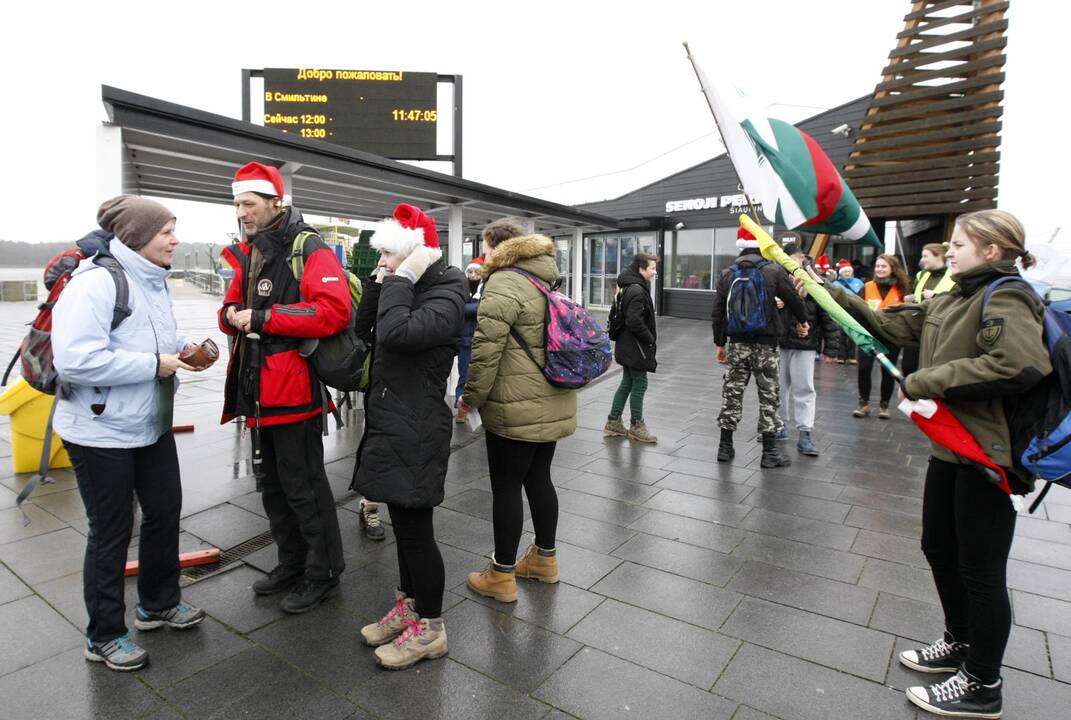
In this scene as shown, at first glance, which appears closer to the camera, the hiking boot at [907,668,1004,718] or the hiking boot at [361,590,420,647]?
the hiking boot at [907,668,1004,718]

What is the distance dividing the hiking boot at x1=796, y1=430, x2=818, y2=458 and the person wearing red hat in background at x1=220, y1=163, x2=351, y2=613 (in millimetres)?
4505

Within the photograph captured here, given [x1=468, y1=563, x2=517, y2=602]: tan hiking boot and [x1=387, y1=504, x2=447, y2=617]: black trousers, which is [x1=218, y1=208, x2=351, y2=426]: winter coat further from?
[x1=468, y1=563, x2=517, y2=602]: tan hiking boot

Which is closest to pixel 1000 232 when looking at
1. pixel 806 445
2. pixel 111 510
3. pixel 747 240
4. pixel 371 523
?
pixel 747 240

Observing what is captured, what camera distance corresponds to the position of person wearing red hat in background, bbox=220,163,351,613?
9.65ft

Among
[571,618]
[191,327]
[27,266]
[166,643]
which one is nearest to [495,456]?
[571,618]

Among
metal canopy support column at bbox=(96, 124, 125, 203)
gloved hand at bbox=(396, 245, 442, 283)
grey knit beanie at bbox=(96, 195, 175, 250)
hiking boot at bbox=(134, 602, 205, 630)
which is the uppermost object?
metal canopy support column at bbox=(96, 124, 125, 203)

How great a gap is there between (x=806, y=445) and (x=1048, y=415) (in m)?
3.98

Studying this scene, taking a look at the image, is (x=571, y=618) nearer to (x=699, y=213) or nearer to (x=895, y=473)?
(x=895, y=473)

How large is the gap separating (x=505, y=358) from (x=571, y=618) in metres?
1.27

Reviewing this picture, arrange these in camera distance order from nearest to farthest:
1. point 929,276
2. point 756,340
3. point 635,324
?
1. point 756,340
2. point 635,324
3. point 929,276

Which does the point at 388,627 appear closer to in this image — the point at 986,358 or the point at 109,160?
the point at 986,358

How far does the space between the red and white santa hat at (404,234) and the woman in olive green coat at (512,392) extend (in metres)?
0.47

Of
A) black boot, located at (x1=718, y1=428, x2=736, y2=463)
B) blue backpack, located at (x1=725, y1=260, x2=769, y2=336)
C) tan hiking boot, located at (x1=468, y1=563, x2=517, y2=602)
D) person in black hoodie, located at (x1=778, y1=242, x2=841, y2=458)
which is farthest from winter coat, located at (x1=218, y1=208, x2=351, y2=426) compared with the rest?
person in black hoodie, located at (x1=778, y1=242, x2=841, y2=458)

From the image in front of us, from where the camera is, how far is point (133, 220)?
2770 mm
